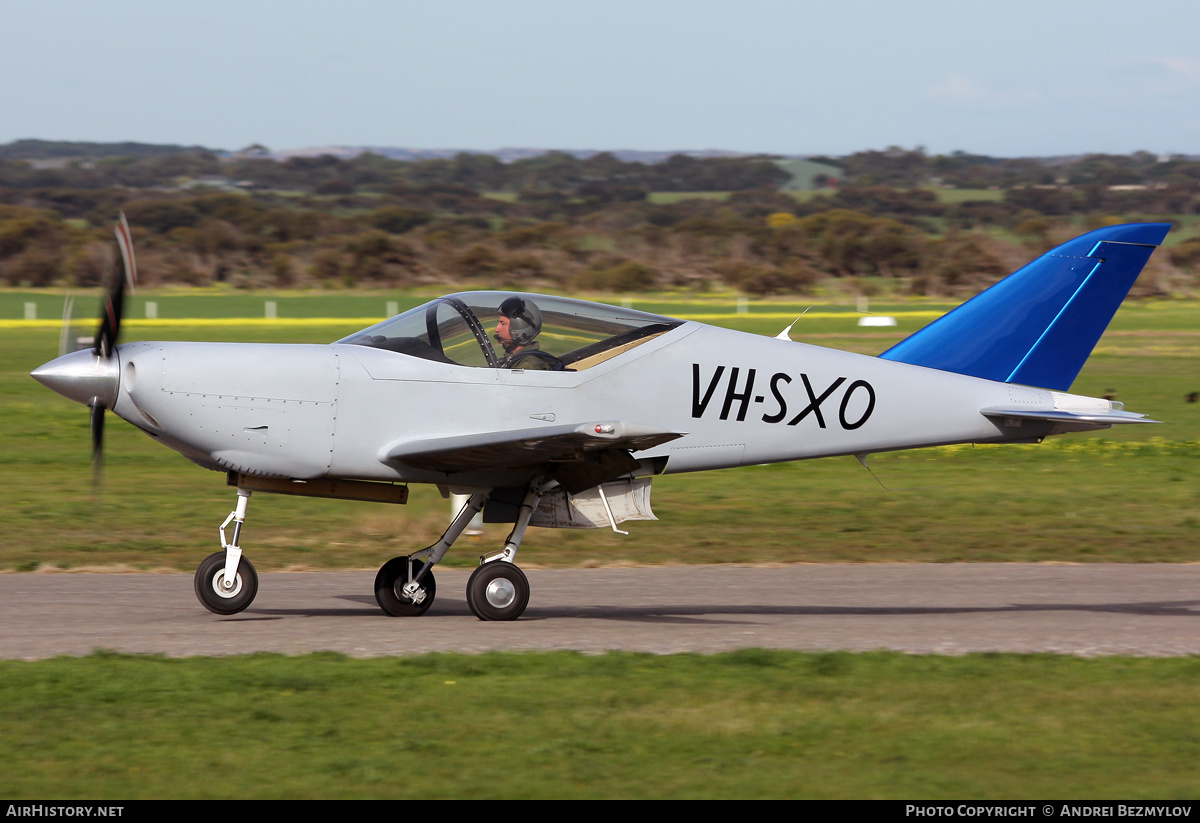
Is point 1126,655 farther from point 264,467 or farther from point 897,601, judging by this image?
point 264,467

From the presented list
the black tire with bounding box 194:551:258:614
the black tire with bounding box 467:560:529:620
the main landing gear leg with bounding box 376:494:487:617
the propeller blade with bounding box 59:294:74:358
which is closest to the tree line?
the propeller blade with bounding box 59:294:74:358

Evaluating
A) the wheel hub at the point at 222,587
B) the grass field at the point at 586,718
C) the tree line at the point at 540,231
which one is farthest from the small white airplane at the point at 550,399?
the tree line at the point at 540,231

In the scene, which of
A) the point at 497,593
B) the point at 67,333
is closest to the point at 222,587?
the point at 497,593

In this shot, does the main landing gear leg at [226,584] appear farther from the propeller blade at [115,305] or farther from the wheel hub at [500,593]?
the wheel hub at [500,593]

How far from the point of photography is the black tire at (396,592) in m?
10.5

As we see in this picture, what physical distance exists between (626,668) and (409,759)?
7.41ft

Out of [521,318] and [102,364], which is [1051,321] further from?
[102,364]

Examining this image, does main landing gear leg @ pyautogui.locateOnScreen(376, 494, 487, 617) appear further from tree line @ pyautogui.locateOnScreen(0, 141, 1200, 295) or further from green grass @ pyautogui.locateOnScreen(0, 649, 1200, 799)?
tree line @ pyautogui.locateOnScreen(0, 141, 1200, 295)

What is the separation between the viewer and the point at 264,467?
380 inches

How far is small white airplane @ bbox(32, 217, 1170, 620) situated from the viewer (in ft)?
31.1

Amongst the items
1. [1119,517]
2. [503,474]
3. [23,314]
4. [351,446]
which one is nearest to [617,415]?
[503,474]

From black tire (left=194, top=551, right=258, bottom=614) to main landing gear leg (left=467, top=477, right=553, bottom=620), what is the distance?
63.2 inches

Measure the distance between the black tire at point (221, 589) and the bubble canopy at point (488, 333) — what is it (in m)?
1.85

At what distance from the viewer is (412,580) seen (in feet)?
34.6
